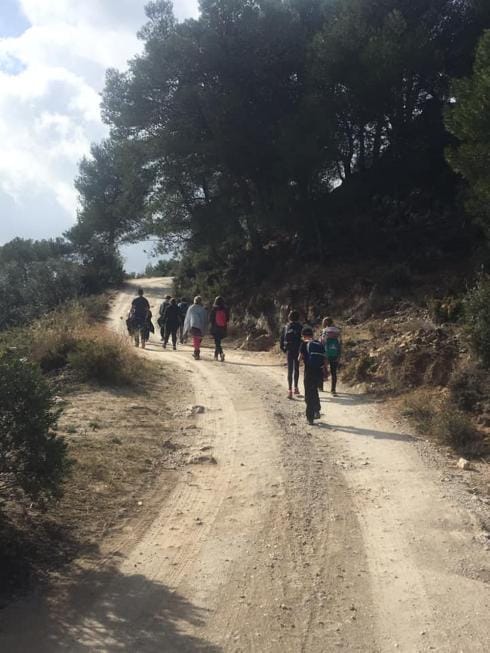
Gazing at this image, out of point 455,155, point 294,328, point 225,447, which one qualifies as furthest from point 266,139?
point 225,447

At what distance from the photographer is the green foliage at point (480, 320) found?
9594 millimetres

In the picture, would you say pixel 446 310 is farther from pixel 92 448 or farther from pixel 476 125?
pixel 92 448

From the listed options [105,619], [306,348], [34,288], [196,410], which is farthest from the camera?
[34,288]

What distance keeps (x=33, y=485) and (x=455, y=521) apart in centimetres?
419

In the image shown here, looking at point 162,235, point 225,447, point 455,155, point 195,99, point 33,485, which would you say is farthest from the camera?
point 162,235

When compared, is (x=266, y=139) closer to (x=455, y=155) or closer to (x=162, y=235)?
(x=162, y=235)

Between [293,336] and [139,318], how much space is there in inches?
378

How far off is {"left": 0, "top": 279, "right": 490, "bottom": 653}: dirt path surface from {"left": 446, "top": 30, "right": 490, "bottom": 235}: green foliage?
9385 millimetres

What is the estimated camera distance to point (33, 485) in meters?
4.88

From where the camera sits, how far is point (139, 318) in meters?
20.2

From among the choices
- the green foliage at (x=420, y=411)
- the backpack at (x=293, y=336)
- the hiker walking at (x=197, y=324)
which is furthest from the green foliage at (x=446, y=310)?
the hiker walking at (x=197, y=324)

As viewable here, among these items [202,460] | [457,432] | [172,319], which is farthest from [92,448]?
[172,319]

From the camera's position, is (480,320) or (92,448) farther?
(480,320)

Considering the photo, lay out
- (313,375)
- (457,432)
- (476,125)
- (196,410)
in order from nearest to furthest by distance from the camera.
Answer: (457,432) → (313,375) → (196,410) → (476,125)
